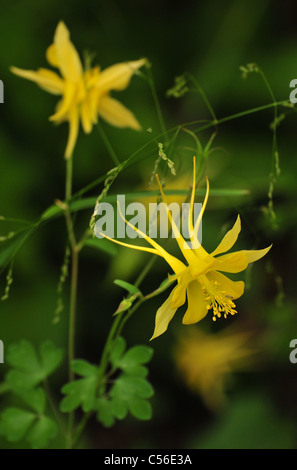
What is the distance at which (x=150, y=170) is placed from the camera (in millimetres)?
2328

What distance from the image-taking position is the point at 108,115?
175 centimetres

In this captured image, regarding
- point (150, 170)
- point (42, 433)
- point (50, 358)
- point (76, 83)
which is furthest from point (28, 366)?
point (150, 170)

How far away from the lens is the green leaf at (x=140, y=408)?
142cm

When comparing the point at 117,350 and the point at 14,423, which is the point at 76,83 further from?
the point at 14,423

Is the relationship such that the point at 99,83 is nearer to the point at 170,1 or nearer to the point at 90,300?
the point at 90,300

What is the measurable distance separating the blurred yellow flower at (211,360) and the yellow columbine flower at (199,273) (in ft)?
4.68

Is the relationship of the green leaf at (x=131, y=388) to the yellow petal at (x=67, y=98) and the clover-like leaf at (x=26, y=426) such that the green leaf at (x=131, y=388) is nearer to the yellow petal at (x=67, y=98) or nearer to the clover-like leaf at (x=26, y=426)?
the clover-like leaf at (x=26, y=426)

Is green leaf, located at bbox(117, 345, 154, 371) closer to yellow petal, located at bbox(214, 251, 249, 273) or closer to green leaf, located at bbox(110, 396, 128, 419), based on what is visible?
green leaf, located at bbox(110, 396, 128, 419)

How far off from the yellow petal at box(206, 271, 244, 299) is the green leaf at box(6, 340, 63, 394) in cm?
57

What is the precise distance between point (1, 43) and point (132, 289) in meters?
1.84

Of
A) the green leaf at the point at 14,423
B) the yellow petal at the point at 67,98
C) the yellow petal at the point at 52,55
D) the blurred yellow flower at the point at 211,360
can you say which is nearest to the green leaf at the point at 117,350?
the green leaf at the point at 14,423

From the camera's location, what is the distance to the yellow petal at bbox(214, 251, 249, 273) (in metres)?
1.07

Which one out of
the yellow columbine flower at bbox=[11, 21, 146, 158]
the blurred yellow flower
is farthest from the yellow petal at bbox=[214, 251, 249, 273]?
the blurred yellow flower

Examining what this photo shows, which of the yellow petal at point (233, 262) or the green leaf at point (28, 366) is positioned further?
the green leaf at point (28, 366)
